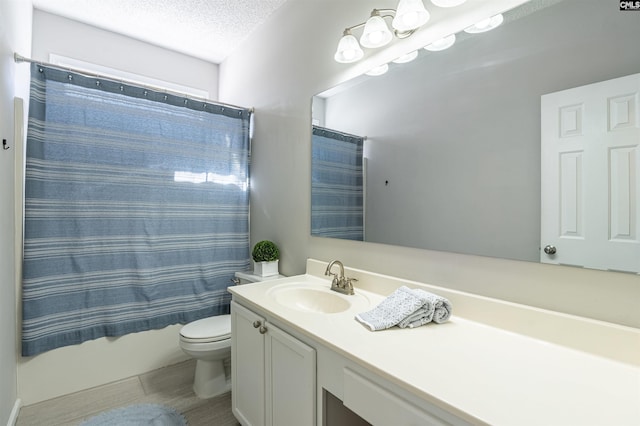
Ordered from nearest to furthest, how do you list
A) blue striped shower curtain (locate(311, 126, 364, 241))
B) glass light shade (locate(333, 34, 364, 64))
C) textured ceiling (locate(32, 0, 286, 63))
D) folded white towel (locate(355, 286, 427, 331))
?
folded white towel (locate(355, 286, 427, 331)), glass light shade (locate(333, 34, 364, 64)), blue striped shower curtain (locate(311, 126, 364, 241)), textured ceiling (locate(32, 0, 286, 63))

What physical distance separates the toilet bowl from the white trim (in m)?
1.82

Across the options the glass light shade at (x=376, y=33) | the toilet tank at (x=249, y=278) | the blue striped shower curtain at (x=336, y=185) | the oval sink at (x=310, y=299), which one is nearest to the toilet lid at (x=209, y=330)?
the toilet tank at (x=249, y=278)

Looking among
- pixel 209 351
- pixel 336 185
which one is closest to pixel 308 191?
pixel 336 185

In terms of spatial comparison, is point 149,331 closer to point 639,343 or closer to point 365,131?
point 365,131

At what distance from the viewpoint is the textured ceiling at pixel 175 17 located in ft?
7.09

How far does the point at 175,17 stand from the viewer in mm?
2303

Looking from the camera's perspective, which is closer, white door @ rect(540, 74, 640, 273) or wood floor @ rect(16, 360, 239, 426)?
white door @ rect(540, 74, 640, 273)

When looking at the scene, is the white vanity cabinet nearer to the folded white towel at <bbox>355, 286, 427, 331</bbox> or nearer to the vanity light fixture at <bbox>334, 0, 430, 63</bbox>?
the folded white towel at <bbox>355, 286, 427, 331</bbox>

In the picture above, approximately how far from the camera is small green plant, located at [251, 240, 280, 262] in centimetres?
208

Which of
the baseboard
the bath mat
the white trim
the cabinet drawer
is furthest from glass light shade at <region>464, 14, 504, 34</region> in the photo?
the baseboard

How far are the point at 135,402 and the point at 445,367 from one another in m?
1.98

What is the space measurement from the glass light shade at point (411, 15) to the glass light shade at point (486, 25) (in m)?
0.18

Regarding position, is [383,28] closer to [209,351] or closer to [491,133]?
[491,133]

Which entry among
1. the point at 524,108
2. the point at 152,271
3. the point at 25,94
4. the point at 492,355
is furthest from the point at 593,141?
the point at 25,94
